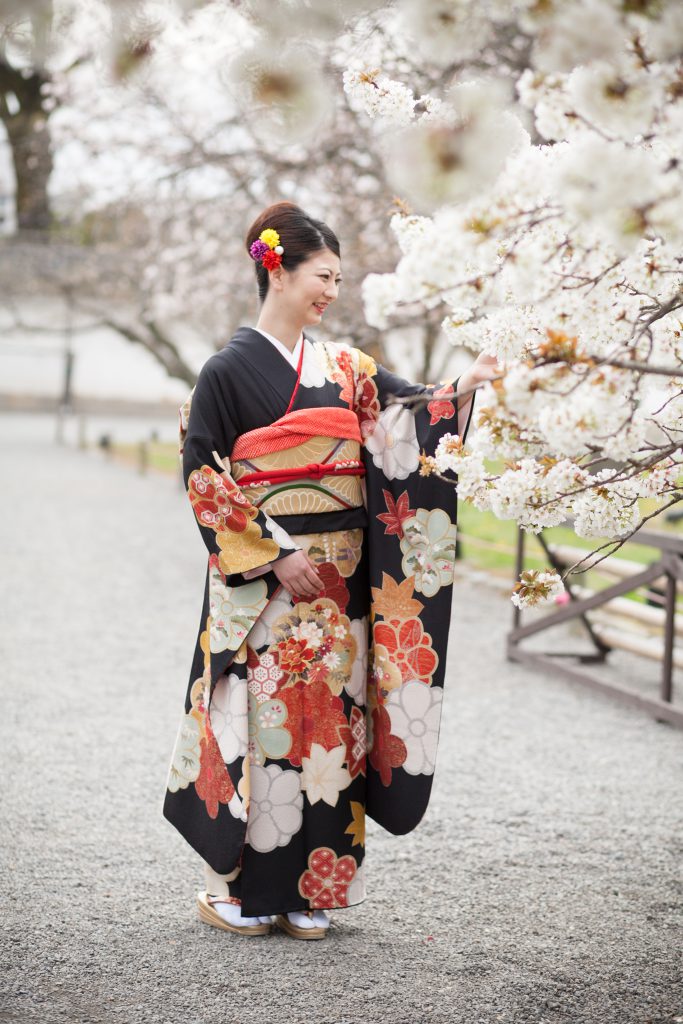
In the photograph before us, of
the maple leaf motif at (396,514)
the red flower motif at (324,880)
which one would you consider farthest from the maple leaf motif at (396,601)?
the red flower motif at (324,880)

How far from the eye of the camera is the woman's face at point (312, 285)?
240 centimetres

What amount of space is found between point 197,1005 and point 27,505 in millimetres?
9214

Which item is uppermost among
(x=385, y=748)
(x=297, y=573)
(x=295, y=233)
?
(x=295, y=233)

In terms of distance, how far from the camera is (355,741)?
2.48 m

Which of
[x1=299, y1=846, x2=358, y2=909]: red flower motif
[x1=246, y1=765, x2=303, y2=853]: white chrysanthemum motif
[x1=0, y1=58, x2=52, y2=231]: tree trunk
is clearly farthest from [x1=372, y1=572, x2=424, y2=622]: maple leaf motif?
[x1=0, y1=58, x2=52, y2=231]: tree trunk

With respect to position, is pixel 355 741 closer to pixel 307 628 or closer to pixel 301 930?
pixel 307 628

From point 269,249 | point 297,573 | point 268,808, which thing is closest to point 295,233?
point 269,249

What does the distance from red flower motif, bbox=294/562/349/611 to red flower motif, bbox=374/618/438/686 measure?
0.12 meters

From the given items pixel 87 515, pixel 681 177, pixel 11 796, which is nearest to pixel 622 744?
pixel 11 796

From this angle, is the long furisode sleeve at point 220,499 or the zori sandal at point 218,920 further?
the zori sandal at point 218,920

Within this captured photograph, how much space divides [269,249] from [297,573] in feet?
2.55

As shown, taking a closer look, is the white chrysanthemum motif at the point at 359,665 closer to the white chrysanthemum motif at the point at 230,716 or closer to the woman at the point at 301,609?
the woman at the point at 301,609

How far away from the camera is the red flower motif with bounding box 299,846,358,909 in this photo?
7.93ft

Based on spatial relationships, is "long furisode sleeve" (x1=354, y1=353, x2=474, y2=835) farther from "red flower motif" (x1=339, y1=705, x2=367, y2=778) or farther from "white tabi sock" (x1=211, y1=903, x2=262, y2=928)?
"white tabi sock" (x1=211, y1=903, x2=262, y2=928)
